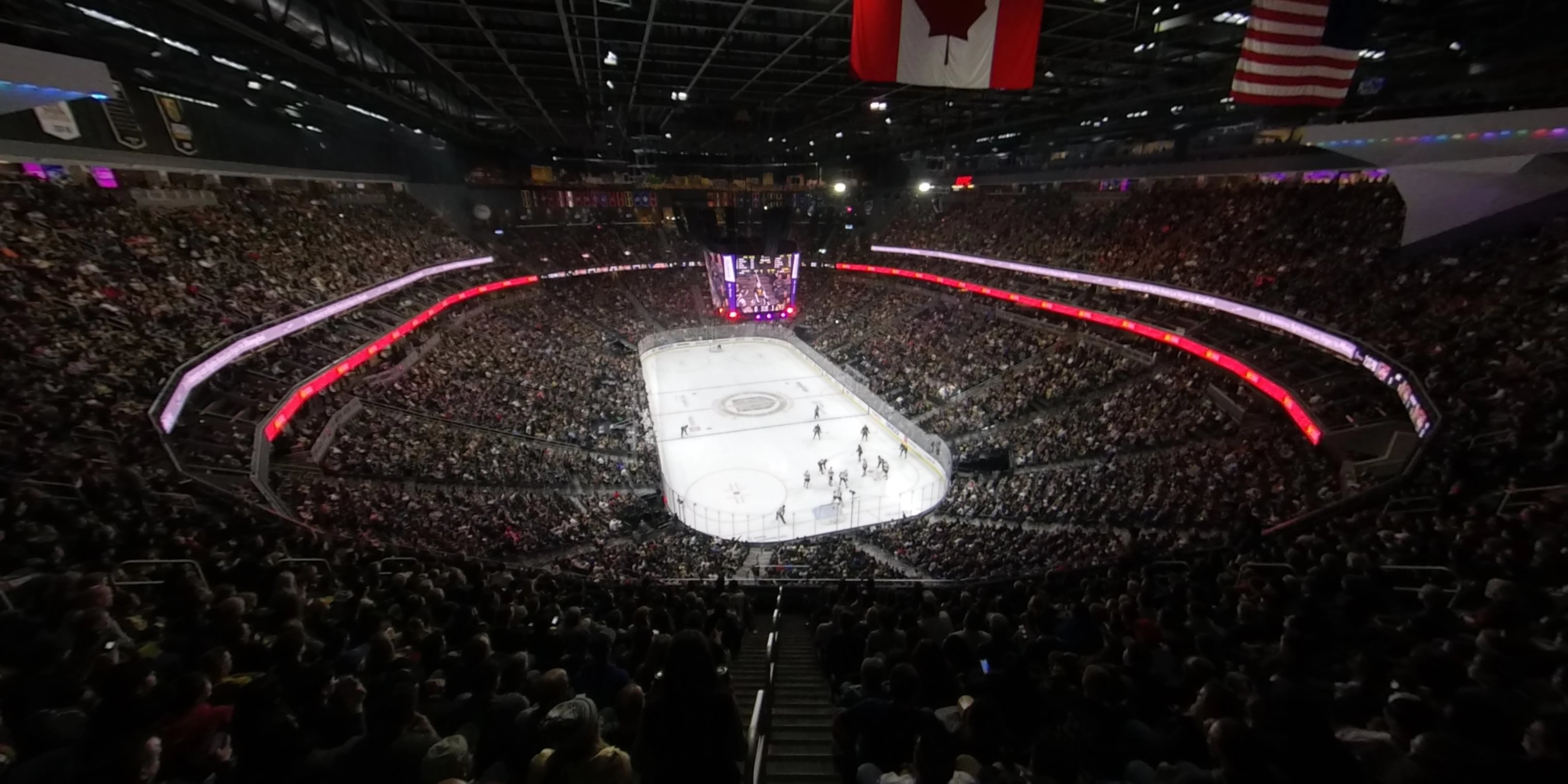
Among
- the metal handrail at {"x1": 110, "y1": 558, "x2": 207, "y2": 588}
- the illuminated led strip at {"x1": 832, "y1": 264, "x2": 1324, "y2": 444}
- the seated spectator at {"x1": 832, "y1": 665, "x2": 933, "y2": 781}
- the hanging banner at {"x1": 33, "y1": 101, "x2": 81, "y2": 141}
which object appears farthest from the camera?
the illuminated led strip at {"x1": 832, "y1": 264, "x2": 1324, "y2": 444}

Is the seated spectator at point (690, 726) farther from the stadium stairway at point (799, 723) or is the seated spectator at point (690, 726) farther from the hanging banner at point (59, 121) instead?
the hanging banner at point (59, 121)

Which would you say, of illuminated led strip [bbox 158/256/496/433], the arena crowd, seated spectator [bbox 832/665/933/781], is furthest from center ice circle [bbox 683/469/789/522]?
seated spectator [bbox 832/665/933/781]

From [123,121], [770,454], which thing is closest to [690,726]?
[123,121]

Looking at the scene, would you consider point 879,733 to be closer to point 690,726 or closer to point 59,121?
point 690,726

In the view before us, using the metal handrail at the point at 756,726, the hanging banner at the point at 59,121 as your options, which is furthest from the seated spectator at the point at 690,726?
the hanging banner at the point at 59,121

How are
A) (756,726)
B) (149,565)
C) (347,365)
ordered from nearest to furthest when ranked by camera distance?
(756,726)
(149,565)
(347,365)

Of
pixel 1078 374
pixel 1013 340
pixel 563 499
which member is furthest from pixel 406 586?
pixel 1013 340

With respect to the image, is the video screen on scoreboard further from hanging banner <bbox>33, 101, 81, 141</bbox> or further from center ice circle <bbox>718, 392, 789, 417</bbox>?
hanging banner <bbox>33, 101, 81, 141</bbox>
